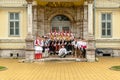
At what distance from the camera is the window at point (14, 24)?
30359mm

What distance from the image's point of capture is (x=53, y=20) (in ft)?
100

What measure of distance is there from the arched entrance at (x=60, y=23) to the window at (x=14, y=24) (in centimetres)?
A: 317

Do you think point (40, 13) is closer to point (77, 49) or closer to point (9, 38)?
point (9, 38)

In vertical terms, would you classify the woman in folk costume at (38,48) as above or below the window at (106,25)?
below

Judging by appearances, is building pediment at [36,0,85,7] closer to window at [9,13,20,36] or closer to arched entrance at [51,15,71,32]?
arched entrance at [51,15,71,32]

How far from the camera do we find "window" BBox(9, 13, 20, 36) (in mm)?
30359

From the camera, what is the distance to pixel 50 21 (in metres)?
30.2

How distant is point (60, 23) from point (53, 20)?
0.69 meters

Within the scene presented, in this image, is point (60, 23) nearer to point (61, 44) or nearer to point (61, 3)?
point (61, 3)

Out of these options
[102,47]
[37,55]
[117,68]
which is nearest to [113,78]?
[117,68]

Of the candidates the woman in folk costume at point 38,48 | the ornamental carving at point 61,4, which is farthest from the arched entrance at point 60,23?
the woman in folk costume at point 38,48

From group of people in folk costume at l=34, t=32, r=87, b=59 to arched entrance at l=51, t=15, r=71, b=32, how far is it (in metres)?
2.52

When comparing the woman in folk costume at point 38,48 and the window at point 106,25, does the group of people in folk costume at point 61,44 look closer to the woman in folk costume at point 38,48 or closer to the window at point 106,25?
the woman in folk costume at point 38,48

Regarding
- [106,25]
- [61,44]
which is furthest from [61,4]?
[106,25]
